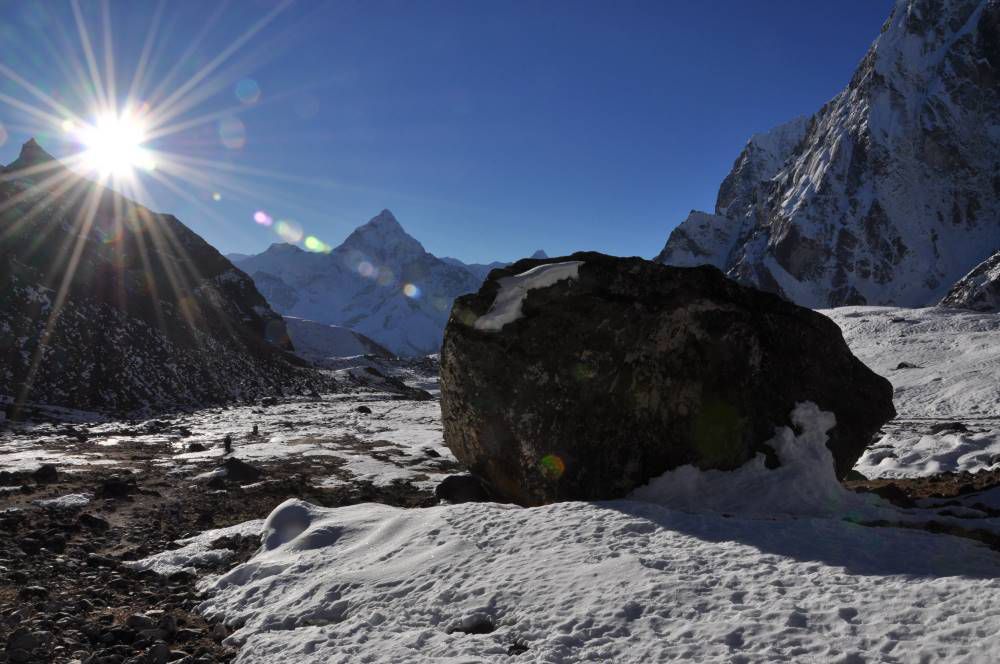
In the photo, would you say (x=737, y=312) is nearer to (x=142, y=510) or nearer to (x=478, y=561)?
(x=478, y=561)

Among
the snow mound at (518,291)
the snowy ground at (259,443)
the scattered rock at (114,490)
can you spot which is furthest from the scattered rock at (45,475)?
the snow mound at (518,291)

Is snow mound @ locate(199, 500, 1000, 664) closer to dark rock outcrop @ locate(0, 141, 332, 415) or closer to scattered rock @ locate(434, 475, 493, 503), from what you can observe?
scattered rock @ locate(434, 475, 493, 503)

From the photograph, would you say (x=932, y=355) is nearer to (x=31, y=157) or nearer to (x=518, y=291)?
(x=518, y=291)

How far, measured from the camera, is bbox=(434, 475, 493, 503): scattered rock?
13.7 m

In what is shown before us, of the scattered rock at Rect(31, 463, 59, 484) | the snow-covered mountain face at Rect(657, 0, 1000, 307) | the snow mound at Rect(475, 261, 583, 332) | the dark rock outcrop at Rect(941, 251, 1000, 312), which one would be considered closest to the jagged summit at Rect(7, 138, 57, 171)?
the scattered rock at Rect(31, 463, 59, 484)

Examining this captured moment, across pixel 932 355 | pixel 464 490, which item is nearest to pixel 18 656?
pixel 464 490

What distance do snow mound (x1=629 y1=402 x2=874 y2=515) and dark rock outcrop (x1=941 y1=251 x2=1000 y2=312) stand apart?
356 ft

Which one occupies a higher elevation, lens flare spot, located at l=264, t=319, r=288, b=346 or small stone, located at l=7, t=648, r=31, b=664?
lens flare spot, located at l=264, t=319, r=288, b=346

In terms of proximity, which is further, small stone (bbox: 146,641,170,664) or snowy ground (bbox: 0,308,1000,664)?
small stone (bbox: 146,641,170,664)

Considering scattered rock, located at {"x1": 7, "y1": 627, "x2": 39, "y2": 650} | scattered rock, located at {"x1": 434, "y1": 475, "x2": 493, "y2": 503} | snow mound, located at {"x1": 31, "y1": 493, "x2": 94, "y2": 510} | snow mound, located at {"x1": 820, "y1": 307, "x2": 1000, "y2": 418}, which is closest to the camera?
scattered rock, located at {"x1": 7, "y1": 627, "x2": 39, "y2": 650}

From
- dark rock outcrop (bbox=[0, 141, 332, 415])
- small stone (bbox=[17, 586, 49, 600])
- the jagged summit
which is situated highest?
the jagged summit

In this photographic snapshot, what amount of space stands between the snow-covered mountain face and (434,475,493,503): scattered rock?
175m

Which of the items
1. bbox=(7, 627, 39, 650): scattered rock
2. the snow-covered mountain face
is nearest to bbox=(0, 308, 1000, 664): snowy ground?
bbox=(7, 627, 39, 650): scattered rock

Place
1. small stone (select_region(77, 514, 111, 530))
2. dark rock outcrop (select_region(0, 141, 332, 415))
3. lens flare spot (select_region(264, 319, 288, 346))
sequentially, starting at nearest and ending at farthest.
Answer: small stone (select_region(77, 514, 111, 530)) → dark rock outcrop (select_region(0, 141, 332, 415)) → lens flare spot (select_region(264, 319, 288, 346))
